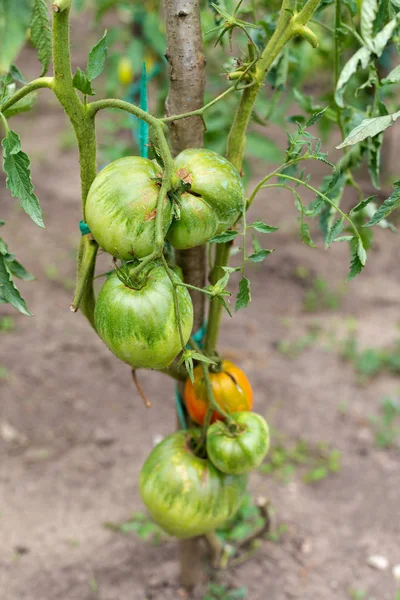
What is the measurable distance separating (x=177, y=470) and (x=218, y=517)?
0.41 ft

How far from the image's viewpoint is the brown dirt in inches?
68.6

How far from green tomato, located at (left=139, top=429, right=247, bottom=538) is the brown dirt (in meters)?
0.57

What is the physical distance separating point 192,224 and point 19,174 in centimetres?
25

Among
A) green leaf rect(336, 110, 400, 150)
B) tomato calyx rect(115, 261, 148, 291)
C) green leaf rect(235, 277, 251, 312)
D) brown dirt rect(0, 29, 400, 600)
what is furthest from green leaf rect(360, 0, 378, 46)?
brown dirt rect(0, 29, 400, 600)

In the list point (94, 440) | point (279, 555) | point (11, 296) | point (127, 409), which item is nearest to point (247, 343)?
point (127, 409)

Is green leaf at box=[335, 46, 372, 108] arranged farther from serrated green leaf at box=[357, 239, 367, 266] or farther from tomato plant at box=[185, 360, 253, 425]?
tomato plant at box=[185, 360, 253, 425]

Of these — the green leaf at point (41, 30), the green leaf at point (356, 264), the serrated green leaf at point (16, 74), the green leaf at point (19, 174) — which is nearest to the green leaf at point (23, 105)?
the serrated green leaf at point (16, 74)

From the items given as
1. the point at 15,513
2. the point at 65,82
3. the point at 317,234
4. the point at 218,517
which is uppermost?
the point at 65,82

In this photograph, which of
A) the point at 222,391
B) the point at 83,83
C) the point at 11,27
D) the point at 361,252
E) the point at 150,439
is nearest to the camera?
the point at 11,27

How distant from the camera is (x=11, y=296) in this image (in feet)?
3.14

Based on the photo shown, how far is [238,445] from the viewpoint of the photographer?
3.66 feet

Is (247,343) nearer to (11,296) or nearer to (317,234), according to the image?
(317,234)

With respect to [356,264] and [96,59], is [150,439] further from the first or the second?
[96,59]

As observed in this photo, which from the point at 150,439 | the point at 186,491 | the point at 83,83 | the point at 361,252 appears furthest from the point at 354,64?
the point at 150,439
